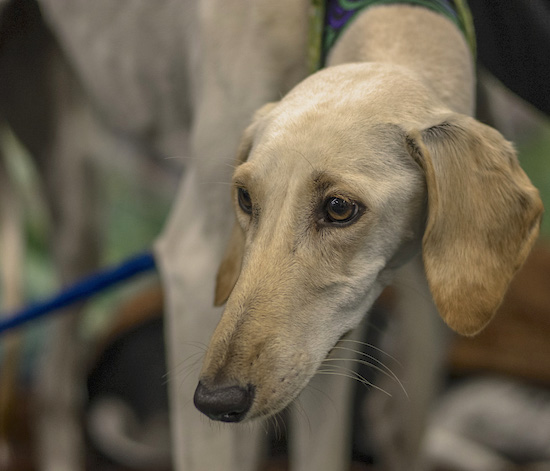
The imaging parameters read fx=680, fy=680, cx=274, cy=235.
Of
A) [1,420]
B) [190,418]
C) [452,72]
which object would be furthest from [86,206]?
[452,72]

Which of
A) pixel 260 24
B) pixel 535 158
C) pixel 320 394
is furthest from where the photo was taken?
pixel 535 158

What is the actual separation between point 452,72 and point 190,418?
0.74 metres

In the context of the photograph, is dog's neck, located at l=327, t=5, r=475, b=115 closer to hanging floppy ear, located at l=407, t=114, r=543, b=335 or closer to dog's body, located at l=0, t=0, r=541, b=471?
dog's body, located at l=0, t=0, r=541, b=471

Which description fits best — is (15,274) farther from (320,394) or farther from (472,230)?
(472,230)

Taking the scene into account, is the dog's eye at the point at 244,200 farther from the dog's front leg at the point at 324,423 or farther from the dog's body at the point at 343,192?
the dog's front leg at the point at 324,423

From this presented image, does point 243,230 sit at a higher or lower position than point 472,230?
lower

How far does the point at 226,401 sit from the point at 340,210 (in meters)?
0.28

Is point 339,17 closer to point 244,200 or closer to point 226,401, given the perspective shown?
point 244,200

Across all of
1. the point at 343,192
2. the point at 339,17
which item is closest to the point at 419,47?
the point at 339,17

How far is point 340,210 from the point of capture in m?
0.86

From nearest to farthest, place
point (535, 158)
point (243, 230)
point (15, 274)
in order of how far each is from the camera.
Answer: point (243, 230) < point (15, 274) < point (535, 158)

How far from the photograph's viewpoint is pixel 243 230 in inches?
38.9

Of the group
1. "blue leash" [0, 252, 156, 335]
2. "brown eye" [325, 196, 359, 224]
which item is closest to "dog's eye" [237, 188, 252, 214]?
"brown eye" [325, 196, 359, 224]

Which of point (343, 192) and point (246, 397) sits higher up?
point (343, 192)
